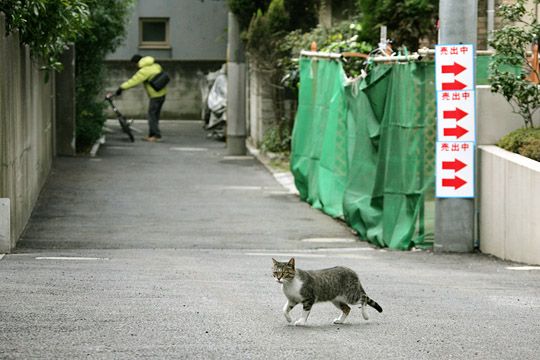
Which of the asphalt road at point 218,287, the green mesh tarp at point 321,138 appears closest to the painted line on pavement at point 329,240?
the asphalt road at point 218,287

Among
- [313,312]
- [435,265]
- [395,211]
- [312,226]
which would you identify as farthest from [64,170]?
[313,312]

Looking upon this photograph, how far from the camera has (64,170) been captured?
24.0 metres

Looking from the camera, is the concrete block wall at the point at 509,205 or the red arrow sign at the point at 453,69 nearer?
the concrete block wall at the point at 509,205

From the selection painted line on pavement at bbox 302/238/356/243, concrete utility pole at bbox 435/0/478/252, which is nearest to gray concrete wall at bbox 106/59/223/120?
painted line on pavement at bbox 302/238/356/243

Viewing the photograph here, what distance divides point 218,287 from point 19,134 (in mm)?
5654

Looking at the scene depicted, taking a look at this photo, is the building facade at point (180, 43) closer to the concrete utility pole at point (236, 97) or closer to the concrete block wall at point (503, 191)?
the concrete utility pole at point (236, 97)

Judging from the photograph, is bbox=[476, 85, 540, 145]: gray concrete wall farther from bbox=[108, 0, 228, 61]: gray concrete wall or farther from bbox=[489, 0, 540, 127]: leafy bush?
bbox=[108, 0, 228, 61]: gray concrete wall

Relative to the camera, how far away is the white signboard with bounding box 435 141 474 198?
14031mm

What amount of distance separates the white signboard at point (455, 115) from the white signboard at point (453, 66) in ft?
0.29

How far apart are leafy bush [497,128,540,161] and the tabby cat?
508cm

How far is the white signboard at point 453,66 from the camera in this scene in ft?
45.6

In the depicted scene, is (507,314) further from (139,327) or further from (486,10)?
(486,10)

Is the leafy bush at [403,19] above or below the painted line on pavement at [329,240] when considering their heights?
above

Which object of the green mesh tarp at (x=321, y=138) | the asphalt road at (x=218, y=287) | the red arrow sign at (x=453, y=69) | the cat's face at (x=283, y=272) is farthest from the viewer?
the green mesh tarp at (x=321, y=138)
